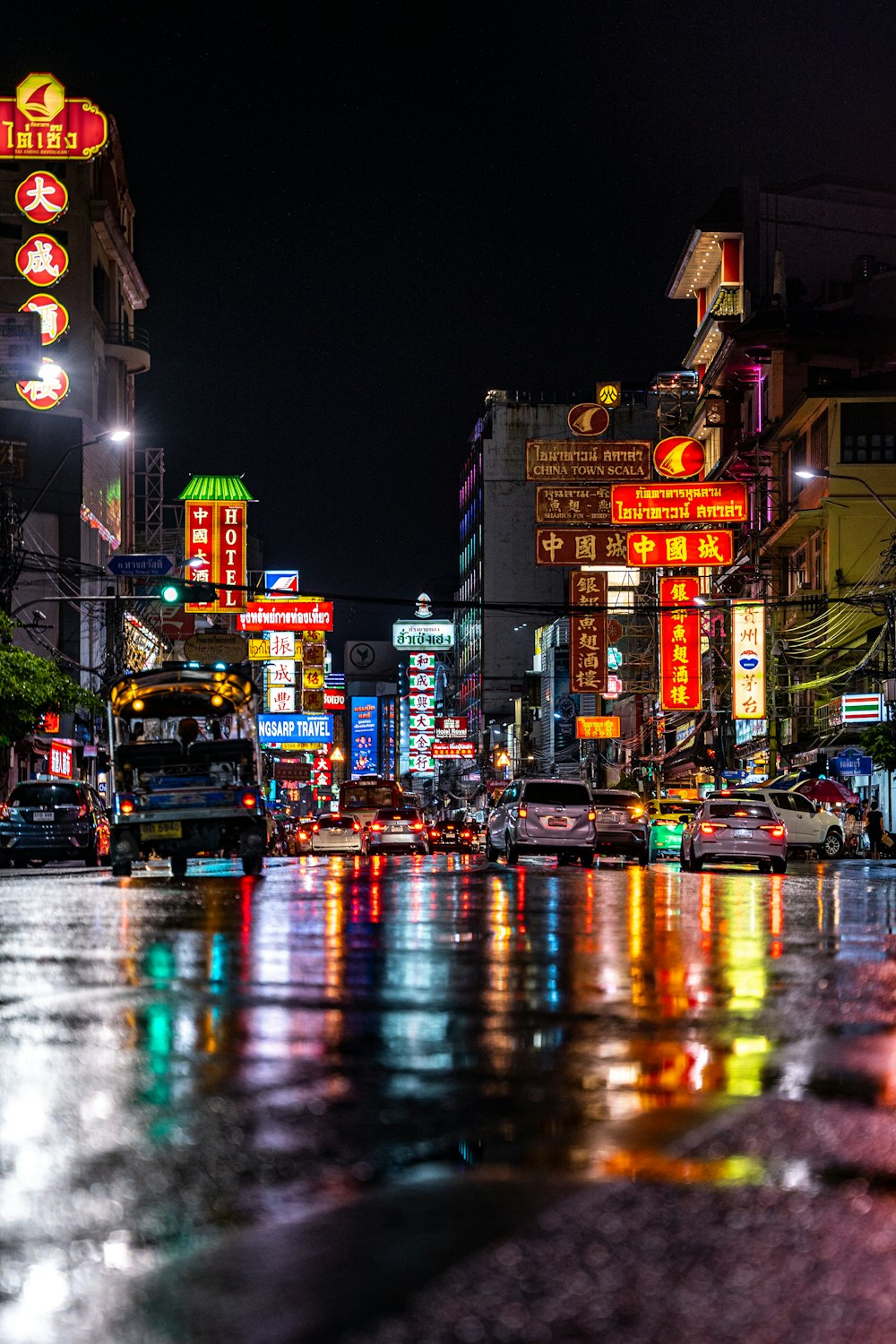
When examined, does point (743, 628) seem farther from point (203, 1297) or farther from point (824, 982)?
point (203, 1297)

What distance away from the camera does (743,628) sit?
56.1 meters

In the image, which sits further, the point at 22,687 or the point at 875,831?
the point at 875,831

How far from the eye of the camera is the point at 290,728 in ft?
318

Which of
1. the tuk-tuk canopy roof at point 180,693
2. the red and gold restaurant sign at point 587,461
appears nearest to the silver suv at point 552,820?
the tuk-tuk canopy roof at point 180,693

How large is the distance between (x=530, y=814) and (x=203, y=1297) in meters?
31.3

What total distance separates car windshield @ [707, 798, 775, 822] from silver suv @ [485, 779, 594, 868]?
257 centimetres

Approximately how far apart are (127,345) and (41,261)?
16565 mm

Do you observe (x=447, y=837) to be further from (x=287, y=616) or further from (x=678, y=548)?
(x=678, y=548)

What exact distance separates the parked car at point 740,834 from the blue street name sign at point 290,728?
6217cm

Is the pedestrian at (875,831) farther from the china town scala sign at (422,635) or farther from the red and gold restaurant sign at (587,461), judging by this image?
the china town scala sign at (422,635)

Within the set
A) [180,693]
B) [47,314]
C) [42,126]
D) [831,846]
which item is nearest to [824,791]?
[831,846]

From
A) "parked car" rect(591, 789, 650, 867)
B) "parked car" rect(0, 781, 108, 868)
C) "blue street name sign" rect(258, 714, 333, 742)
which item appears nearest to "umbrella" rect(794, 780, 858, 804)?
"parked car" rect(591, 789, 650, 867)

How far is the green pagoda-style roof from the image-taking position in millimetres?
81000

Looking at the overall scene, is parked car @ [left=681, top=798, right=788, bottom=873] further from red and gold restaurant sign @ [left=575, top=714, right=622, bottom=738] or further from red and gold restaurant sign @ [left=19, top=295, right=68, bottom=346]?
red and gold restaurant sign @ [left=575, top=714, right=622, bottom=738]
